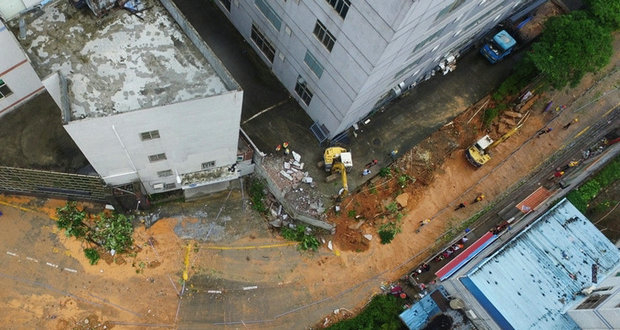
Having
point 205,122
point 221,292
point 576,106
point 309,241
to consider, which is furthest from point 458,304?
point 576,106

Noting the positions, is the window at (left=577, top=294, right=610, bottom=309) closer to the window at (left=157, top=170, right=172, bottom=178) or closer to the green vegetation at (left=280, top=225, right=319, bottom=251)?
the green vegetation at (left=280, top=225, right=319, bottom=251)

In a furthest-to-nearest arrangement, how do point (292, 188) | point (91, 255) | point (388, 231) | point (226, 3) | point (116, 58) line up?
point (226, 3)
point (388, 231)
point (292, 188)
point (91, 255)
point (116, 58)

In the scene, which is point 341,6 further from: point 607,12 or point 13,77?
point 607,12

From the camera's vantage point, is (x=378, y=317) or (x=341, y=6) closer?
(x=341, y=6)

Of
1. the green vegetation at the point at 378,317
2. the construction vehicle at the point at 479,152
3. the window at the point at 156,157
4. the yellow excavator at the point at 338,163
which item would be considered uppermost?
the window at the point at 156,157

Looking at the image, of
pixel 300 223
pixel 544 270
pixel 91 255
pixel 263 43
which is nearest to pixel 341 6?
pixel 263 43

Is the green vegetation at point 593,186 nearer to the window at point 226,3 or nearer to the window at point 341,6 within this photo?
the window at point 341,6

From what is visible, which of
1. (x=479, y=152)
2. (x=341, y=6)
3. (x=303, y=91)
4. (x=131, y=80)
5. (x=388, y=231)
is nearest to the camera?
(x=131, y=80)

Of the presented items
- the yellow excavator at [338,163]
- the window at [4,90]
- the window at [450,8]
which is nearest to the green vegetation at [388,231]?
the yellow excavator at [338,163]
